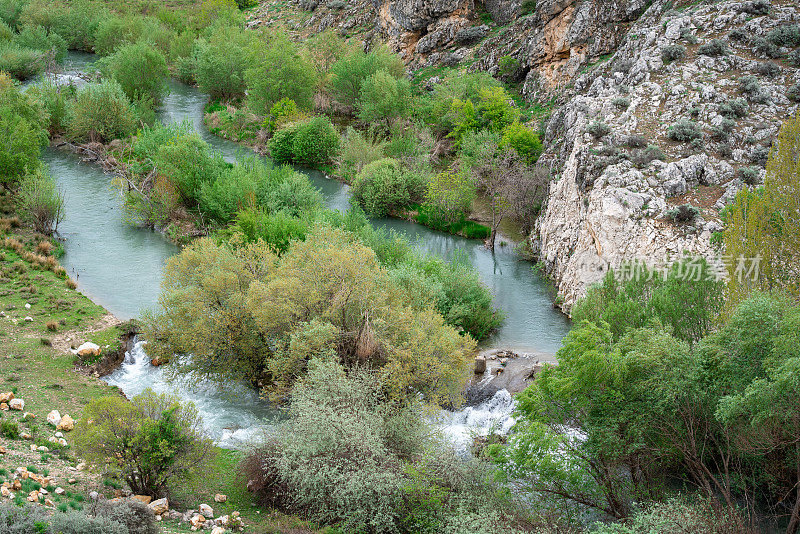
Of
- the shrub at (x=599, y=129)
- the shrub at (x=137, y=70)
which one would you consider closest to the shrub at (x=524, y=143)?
the shrub at (x=599, y=129)

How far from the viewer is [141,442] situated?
70.4 ft

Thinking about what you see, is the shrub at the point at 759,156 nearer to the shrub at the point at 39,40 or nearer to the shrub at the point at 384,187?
the shrub at the point at 384,187

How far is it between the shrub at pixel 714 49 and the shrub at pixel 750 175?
431 inches

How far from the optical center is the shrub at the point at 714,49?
139 feet

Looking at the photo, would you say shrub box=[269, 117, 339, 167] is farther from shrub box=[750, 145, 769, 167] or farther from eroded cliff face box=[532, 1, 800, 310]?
shrub box=[750, 145, 769, 167]

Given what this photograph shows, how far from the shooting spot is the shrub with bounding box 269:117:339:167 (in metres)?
58.9

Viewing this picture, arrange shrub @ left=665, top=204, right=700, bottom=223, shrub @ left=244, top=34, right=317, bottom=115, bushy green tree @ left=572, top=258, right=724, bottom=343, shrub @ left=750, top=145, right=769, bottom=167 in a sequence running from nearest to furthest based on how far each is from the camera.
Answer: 1. bushy green tree @ left=572, top=258, right=724, bottom=343
2. shrub @ left=665, top=204, right=700, bottom=223
3. shrub @ left=750, top=145, right=769, bottom=167
4. shrub @ left=244, top=34, right=317, bottom=115

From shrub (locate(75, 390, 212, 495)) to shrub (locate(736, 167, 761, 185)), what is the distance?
29.5m

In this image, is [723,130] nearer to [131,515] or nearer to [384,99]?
[384,99]

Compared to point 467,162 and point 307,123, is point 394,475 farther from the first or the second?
point 307,123

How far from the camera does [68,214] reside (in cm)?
4794

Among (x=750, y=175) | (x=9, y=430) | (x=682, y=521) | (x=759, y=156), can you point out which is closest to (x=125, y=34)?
(x=9, y=430)

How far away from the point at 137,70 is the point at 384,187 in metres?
32.3

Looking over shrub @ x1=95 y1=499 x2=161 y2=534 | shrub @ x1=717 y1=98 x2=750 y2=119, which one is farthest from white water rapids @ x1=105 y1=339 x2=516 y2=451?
shrub @ x1=717 y1=98 x2=750 y2=119
